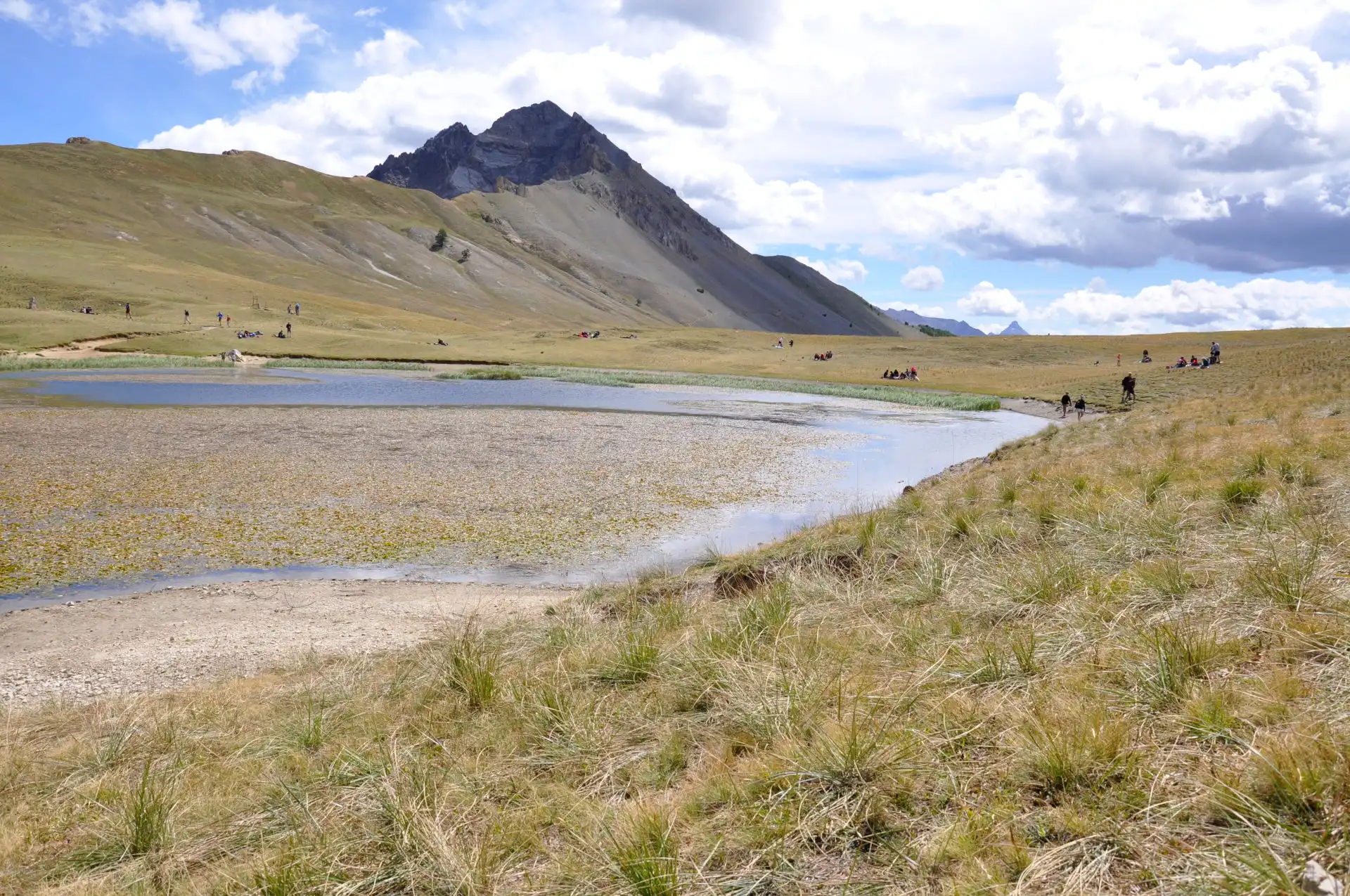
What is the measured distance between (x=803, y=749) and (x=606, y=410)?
41010 mm

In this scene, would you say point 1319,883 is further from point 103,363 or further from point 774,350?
point 774,350

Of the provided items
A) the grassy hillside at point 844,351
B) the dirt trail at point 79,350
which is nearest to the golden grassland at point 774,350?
the grassy hillside at point 844,351

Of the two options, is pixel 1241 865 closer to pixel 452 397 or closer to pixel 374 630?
pixel 374 630

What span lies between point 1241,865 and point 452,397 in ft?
163

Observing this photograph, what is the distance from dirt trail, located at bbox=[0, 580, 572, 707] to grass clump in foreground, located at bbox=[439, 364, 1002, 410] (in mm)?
48008

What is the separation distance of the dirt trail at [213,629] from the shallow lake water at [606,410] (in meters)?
0.93

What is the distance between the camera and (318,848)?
4.63 metres

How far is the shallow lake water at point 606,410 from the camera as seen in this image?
50.3 feet

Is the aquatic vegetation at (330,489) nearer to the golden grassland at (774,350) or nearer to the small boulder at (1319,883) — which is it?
the small boulder at (1319,883)

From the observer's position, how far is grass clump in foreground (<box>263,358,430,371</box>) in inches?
2822

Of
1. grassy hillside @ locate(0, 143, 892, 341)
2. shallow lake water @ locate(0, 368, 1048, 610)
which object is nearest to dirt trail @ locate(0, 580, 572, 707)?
shallow lake water @ locate(0, 368, 1048, 610)

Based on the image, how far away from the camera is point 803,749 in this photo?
4.82 metres

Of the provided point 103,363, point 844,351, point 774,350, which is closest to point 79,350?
point 103,363

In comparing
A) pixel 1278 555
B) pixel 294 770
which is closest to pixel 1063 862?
pixel 1278 555
